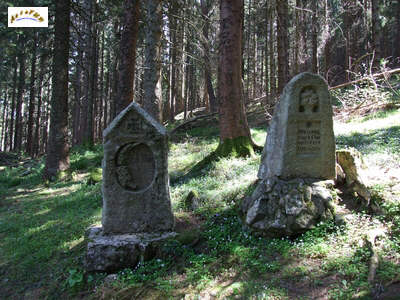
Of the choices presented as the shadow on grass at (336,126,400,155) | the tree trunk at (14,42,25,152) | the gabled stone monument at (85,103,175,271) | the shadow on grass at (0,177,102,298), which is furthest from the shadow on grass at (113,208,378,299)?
the tree trunk at (14,42,25,152)

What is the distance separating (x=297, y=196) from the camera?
4660 millimetres

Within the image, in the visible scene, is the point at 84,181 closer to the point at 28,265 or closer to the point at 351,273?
the point at 28,265

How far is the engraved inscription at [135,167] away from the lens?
5.02 metres

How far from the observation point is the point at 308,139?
4969mm

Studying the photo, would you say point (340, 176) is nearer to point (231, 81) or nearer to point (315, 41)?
point (231, 81)

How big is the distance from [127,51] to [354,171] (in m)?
7.14

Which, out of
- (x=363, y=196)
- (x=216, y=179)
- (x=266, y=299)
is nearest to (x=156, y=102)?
(x=216, y=179)

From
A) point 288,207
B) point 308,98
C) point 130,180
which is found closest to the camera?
point 288,207

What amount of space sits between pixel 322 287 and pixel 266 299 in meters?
0.64

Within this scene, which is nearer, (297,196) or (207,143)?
(297,196)

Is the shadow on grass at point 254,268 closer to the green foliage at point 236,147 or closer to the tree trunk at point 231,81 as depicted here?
the green foliage at point 236,147

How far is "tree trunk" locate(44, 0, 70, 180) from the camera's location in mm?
11195

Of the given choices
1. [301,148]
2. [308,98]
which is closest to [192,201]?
[301,148]

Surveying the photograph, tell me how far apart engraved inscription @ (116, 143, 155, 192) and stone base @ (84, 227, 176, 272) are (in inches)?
34.0
